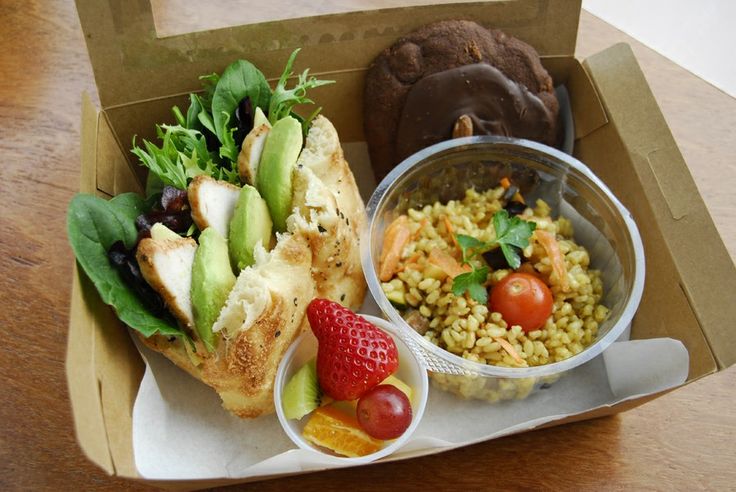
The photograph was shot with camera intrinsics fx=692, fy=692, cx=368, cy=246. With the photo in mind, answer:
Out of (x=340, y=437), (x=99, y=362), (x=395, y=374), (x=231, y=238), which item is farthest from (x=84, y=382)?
(x=395, y=374)

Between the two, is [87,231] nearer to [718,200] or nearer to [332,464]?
[332,464]

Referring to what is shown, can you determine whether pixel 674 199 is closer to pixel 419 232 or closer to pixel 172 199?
pixel 419 232

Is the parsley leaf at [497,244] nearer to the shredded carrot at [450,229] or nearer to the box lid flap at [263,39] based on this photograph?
the shredded carrot at [450,229]

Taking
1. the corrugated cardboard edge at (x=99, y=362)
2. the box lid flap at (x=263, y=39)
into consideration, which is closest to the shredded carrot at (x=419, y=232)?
the box lid flap at (x=263, y=39)

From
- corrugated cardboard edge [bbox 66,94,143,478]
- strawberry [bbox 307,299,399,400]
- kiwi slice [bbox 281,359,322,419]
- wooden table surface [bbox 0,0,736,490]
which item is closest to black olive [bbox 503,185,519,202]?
wooden table surface [bbox 0,0,736,490]

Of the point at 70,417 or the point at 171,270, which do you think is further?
the point at 70,417
